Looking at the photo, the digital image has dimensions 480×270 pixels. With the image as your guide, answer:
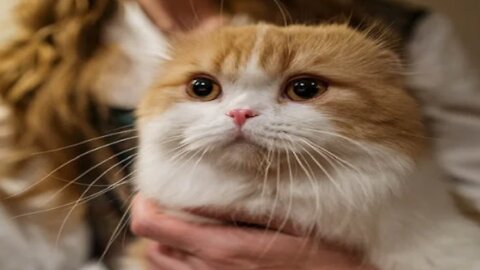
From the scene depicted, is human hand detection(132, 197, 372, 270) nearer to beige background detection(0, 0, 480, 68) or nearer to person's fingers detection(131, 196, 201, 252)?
person's fingers detection(131, 196, 201, 252)

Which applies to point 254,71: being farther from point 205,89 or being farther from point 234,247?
point 234,247

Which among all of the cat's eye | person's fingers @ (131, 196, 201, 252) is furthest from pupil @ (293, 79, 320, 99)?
person's fingers @ (131, 196, 201, 252)

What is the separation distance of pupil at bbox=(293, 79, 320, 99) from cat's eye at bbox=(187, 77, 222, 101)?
0.33 feet

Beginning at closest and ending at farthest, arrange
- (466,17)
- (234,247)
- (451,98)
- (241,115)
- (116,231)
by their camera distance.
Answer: (241,115) → (234,247) → (116,231) → (451,98) → (466,17)

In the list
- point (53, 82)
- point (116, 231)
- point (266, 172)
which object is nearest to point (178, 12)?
point (53, 82)

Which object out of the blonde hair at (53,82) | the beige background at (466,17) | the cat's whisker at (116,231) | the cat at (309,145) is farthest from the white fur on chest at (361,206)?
the beige background at (466,17)

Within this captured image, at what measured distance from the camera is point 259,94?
31.5 inches

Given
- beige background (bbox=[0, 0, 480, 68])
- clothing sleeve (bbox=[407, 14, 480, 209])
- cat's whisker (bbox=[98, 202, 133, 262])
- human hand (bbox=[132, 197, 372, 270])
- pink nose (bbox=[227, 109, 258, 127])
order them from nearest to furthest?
pink nose (bbox=[227, 109, 258, 127])
human hand (bbox=[132, 197, 372, 270])
cat's whisker (bbox=[98, 202, 133, 262])
clothing sleeve (bbox=[407, 14, 480, 209])
beige background (bbox=[0, 0, 480, 68])

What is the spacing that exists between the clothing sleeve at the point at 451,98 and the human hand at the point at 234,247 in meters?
0.48

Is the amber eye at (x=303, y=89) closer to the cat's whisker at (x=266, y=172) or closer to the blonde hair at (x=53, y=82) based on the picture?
the cat's whisker at (x=266, y=172)

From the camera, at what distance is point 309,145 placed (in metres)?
→ 0.76

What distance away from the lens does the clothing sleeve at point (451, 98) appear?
126 cm

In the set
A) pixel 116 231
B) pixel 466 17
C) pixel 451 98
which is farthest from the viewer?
pixel 466 17

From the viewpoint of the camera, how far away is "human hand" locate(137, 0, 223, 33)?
1.22 meters
